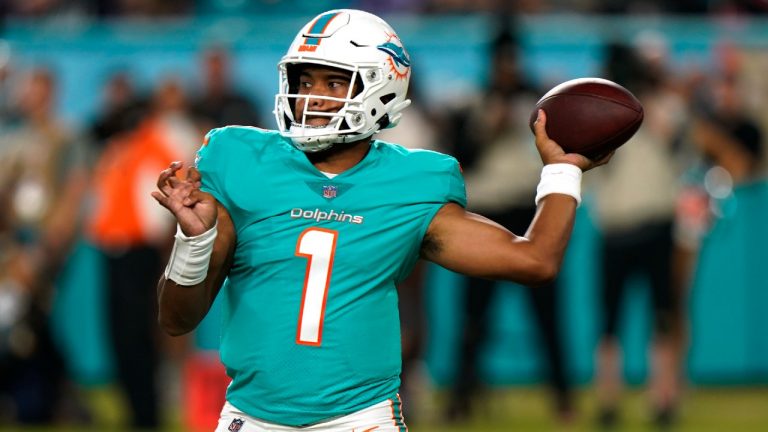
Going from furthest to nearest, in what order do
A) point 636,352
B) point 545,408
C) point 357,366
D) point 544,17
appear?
1. point 544,17
2. point 636,352
3. point 545,408
4. point 357,366

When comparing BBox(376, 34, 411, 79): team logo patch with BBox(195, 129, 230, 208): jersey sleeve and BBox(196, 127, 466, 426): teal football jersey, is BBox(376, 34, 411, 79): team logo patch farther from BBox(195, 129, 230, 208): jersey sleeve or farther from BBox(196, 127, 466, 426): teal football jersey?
BBox(195, 129, 230, 208): jersey sleeve

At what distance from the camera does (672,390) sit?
26.1ft

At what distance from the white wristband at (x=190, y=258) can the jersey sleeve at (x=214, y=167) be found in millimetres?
203

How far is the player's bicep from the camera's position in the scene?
358 cm

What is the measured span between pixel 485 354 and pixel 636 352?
1126 mm

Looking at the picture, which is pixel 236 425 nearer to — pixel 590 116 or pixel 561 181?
pixel 561 181

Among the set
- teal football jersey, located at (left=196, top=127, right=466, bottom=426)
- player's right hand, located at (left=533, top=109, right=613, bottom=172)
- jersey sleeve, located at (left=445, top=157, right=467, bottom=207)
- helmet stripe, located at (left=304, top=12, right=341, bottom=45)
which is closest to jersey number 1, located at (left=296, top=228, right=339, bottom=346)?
teal football jersey, located at (left=196, top=127, right=466, bottom=426)

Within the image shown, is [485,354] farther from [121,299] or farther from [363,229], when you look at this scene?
[363,229]

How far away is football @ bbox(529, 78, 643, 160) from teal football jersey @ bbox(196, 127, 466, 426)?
0.32 m

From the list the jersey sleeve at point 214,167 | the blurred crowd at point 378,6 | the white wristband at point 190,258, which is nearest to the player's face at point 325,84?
the jersey sleeve at point 214,167

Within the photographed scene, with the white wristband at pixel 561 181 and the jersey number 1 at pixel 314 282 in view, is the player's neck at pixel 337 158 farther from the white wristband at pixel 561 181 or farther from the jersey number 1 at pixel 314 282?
the white wristband at pixel 561 181

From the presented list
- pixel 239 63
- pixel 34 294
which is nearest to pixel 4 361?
pixel 34 294

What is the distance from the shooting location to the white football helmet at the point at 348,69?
362 cm

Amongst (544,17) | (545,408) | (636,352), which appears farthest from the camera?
(544,17)
